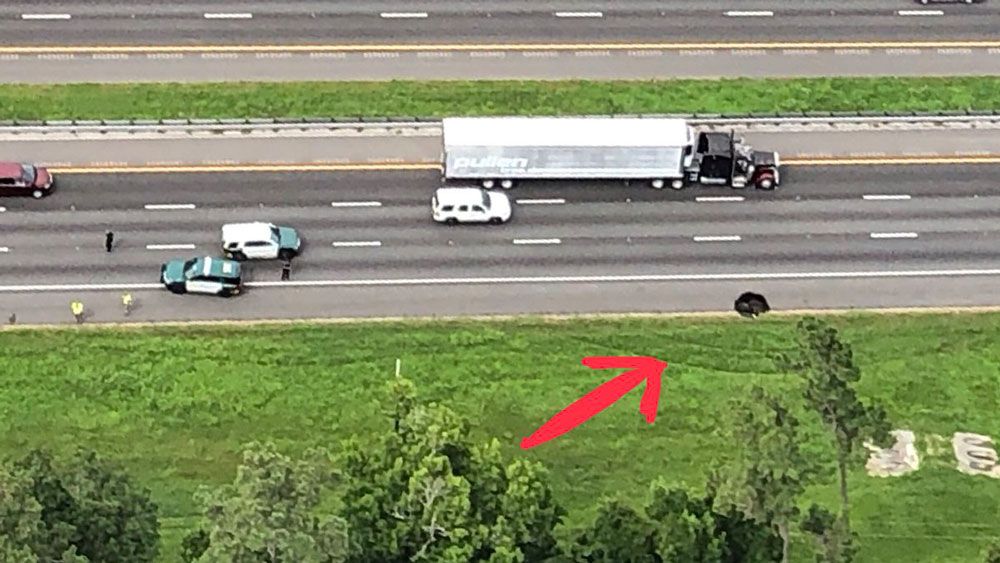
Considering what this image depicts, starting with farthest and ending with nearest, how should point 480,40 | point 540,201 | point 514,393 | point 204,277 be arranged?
point 480,40 → point 540,201 → point 204,277 → point 514,393

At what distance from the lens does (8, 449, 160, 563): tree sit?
138 ft

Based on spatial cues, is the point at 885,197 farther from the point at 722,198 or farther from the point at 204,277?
the point at 204,277

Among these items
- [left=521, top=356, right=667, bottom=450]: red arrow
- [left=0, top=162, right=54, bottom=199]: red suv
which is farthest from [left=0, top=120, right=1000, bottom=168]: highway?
[left=521, top=356, right=667, bottom=450]: red arrow

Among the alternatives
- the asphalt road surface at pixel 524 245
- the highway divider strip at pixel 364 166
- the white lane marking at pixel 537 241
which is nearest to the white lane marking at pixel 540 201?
the asphalt road surface at pixel 524 245

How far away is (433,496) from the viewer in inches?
1681

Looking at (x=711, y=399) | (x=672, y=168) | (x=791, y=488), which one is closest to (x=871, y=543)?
(x=711, y=399)

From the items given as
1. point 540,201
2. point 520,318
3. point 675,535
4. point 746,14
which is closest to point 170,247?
point 520,318

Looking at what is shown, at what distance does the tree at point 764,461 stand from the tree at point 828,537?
4.48 m

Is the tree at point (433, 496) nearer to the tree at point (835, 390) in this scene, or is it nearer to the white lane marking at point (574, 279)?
the tree at point (835, 390)

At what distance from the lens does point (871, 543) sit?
191 feet

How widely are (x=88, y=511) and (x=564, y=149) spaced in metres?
33.0

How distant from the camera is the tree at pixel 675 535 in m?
47.9

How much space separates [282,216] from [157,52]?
13866 millimetres

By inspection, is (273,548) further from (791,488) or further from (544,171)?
(544,171)
